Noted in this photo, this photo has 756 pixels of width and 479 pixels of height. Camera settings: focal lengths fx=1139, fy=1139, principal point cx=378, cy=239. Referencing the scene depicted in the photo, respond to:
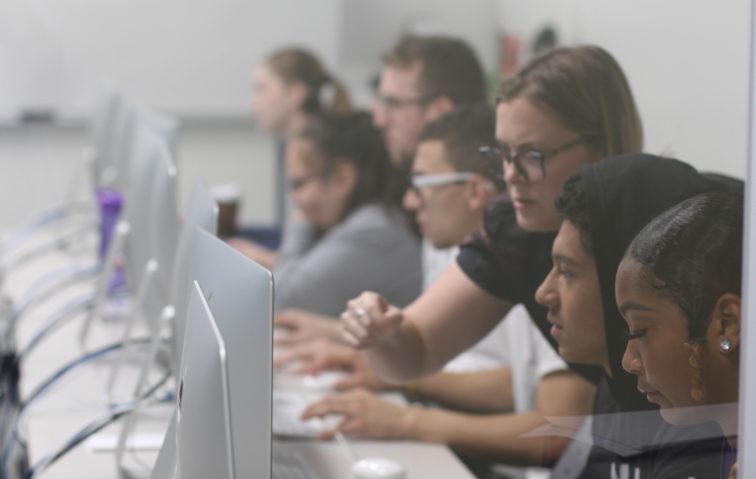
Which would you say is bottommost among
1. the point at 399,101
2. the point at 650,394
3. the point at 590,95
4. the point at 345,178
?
the point at 345,178

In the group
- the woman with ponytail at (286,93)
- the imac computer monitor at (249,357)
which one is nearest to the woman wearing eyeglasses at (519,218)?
the imac computer monitor at (249,357)

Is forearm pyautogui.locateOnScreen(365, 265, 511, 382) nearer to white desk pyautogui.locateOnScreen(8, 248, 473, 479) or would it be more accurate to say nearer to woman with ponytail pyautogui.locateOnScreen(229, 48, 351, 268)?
white desk pyautogui.locateOnScreen(8, 248, 473, 479)

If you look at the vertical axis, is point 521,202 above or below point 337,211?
above

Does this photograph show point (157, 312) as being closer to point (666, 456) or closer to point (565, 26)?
point (565, 26)

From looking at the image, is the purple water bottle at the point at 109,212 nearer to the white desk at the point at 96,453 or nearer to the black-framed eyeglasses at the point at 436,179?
the white desk at the point at 96,453

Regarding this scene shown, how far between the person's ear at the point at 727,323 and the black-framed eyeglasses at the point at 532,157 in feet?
0.79

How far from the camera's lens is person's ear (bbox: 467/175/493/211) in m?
1.37

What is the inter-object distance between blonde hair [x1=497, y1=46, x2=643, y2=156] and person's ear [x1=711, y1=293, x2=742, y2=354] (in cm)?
19

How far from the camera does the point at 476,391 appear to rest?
1685 millimetres

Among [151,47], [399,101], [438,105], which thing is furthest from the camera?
[151,47]

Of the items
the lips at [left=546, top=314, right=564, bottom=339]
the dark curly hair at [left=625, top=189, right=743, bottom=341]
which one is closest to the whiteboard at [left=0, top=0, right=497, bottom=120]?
the lips at [left=546, top=314, right=564, bottom=339]

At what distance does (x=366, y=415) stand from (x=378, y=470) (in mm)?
253

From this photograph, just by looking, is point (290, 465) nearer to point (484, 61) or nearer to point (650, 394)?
point (650, 394)

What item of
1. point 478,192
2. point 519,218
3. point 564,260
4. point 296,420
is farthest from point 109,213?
A: point 564,260
